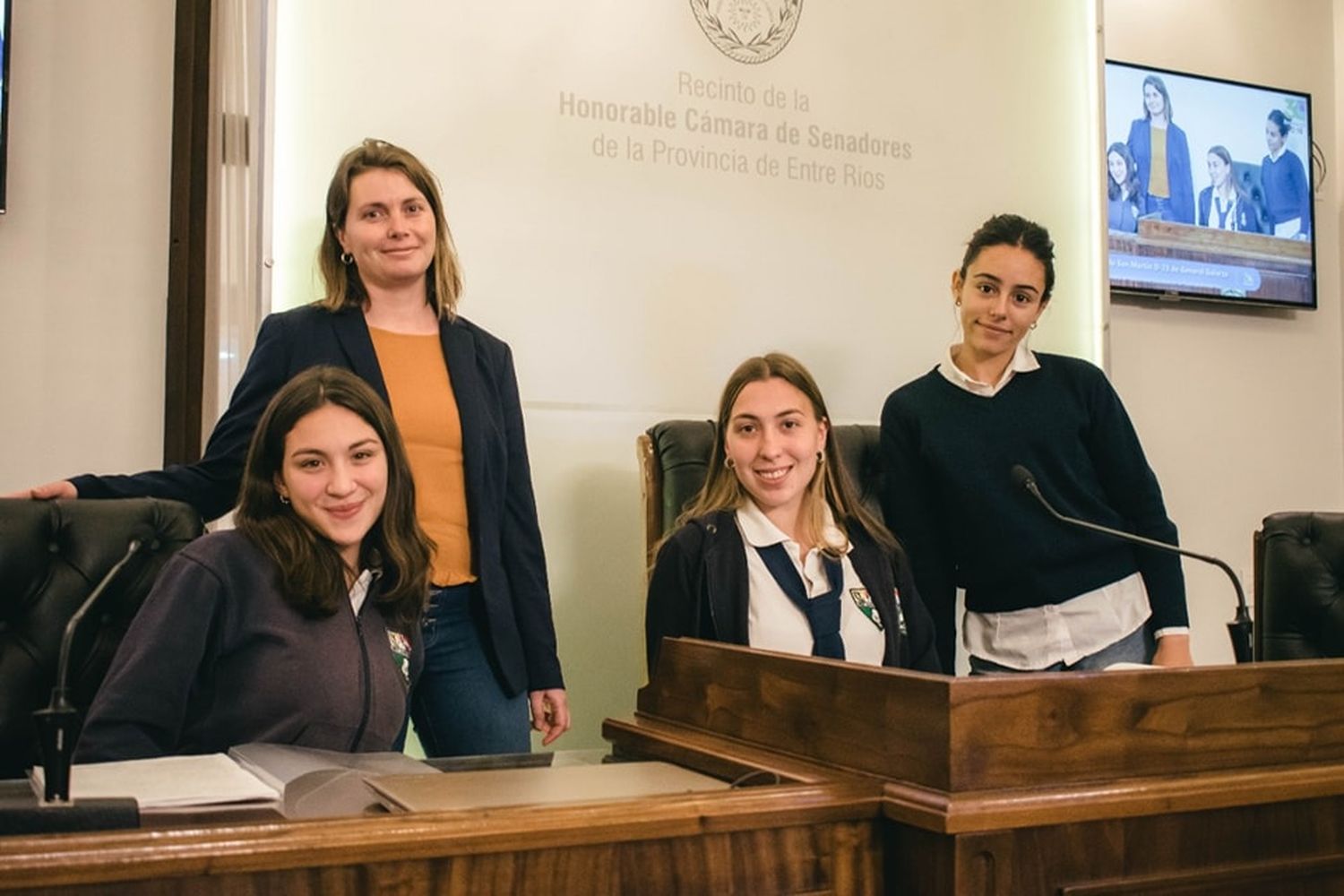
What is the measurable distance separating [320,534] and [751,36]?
199 centimetres

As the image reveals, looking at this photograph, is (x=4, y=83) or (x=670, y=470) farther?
(x=4, y=83)

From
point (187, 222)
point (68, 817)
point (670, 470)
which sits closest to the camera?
point (68, 817)

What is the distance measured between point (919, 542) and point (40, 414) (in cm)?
178

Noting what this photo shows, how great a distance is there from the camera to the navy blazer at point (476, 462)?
1959 millimetres

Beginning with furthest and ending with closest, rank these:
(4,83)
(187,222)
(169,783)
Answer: (187,222), (4,83), (169,783)

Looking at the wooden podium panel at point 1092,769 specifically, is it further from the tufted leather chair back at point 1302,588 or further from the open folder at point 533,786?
the tufted leather chair back at point 1302,588

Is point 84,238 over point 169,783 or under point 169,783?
over

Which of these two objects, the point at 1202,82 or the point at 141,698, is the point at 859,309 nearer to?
the point at 1202,82

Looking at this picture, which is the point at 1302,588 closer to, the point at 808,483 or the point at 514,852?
the point at 808,483

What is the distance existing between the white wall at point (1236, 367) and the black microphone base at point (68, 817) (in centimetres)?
351

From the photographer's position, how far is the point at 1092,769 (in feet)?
3.33

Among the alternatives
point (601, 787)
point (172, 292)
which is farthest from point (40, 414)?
point (601, 787)

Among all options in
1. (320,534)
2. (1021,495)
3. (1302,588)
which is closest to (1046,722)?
(320,534)

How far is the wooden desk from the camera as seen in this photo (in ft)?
2.53
